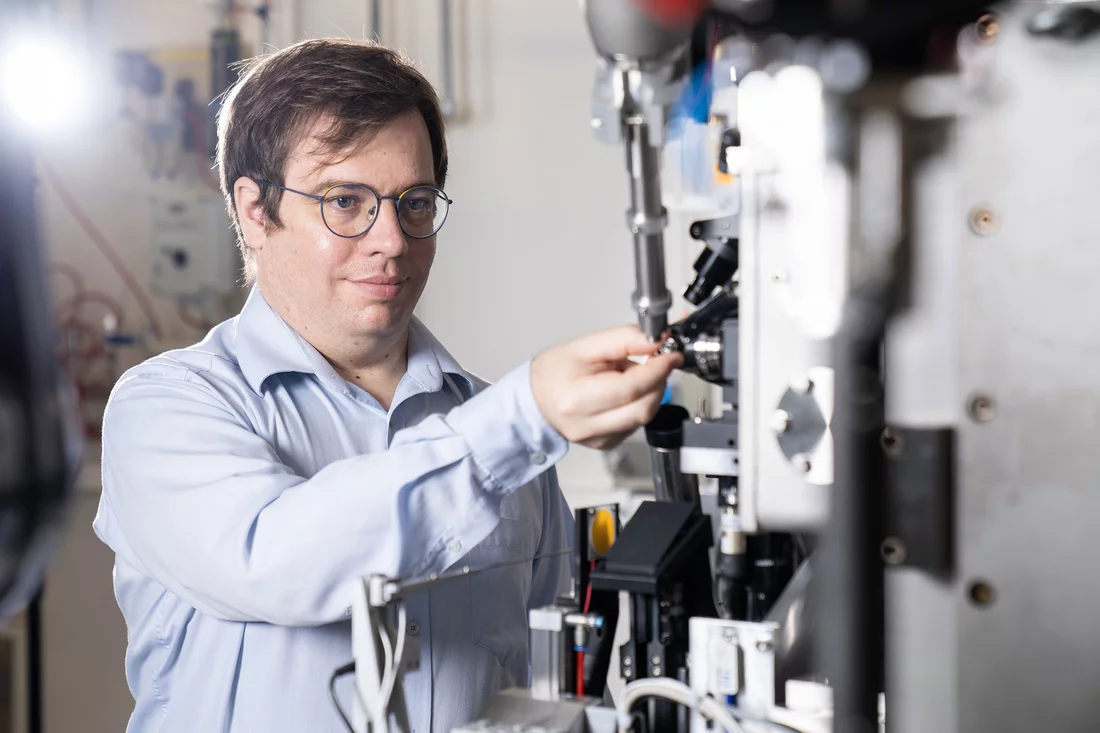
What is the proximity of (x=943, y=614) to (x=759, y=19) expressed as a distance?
0.89 ft

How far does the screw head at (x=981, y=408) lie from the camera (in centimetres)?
45

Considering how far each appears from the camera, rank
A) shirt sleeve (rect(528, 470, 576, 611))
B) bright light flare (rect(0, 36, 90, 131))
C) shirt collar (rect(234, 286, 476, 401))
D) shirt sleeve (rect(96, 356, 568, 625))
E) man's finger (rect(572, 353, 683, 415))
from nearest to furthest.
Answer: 1. man's finger (rect(572, 353, 683, 415))
2. shirt sleeve (rect(96, 356, 568, 625))
3. shirt sleeve (rect(528, 470, 576, 611))
4. shirt collar (rect(234, 286, 476, 401))
5. bright light flare (rect(0, 36, 90, 131))

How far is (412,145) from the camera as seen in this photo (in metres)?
1.22

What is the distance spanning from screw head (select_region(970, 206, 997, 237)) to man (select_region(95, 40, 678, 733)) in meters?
0.28

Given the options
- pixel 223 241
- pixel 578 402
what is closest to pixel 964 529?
pixel 578 402

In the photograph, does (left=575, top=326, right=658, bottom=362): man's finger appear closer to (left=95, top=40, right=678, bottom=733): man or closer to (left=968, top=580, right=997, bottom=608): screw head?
(left=95, top=40, right=678, bottom=733): man

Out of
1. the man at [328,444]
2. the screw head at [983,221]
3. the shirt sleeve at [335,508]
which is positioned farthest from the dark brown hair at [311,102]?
the screw head at [983,221]

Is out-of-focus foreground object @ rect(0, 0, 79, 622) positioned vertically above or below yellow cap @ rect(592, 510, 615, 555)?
above

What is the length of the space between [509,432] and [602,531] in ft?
0.44

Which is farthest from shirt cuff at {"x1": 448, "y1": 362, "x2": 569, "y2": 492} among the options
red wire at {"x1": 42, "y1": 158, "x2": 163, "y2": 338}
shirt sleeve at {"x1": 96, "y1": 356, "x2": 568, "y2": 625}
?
red wire at {"x1": 42, "y1": 158, "x2": 163, "y2": 338}

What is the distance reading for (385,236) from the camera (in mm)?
1168

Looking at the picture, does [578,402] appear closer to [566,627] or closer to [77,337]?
[566,627]

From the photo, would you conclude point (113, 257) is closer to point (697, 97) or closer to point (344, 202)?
point (344, 202)

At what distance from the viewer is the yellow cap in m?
0.86
